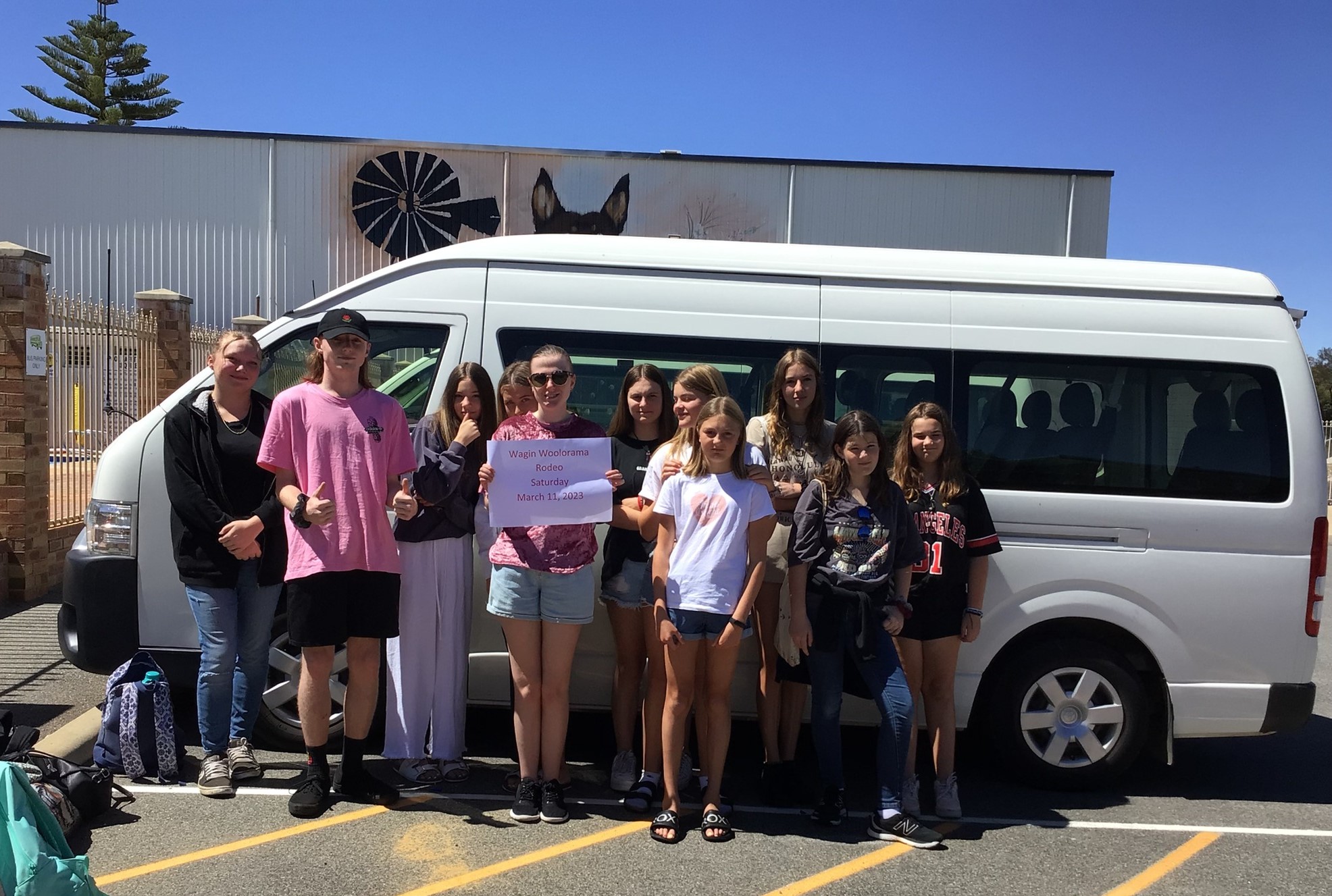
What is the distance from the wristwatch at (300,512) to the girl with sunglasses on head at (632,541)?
1.20 m

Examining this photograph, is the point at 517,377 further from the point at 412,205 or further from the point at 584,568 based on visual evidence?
the point at 412,205

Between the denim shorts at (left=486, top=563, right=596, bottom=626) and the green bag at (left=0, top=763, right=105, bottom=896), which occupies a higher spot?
the denim shorts at (left=486, top=563, right=596, bottom=626)

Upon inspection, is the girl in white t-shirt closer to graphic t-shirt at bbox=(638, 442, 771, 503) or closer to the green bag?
graphic t-shirt at bbox=(638, 442, 771, 503)

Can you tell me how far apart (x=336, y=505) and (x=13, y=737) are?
166 centimetres

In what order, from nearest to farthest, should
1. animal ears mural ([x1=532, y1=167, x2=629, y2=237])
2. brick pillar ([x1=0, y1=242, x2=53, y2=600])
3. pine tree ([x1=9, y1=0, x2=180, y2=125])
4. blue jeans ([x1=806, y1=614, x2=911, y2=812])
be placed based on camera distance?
blue jeans ([x1=806, y1=614, x2=911, y2=812]), brick pillar ([x1=0, y1=242, x2=53, y2=600]), animal ears mural ([x1=532, y1=167, x2=629, y2=237]), pine tree ([x1=9, y1=0, x2=180, y2=125])

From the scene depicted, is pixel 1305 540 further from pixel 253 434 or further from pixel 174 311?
pixel 174 311

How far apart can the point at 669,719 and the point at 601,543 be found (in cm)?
90

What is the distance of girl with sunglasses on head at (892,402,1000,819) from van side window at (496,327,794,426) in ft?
2.32

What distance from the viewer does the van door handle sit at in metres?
4.34

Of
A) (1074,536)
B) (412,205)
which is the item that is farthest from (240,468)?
(412,205)

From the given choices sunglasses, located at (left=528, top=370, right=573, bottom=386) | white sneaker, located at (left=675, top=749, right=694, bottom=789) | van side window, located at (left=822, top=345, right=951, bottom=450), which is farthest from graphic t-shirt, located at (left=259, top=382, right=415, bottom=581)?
van side window, located at (left=822, top=345, right=951, bottom=450)

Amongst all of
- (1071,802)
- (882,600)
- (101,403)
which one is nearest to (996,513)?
(882,600)

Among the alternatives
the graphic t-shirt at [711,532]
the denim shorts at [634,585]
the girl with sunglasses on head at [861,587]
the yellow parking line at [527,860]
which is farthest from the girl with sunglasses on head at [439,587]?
the girl with sunglasses on head at [861,587]

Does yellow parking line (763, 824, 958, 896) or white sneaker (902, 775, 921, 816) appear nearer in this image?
yellow parking line (763, 824, 958, 896)
